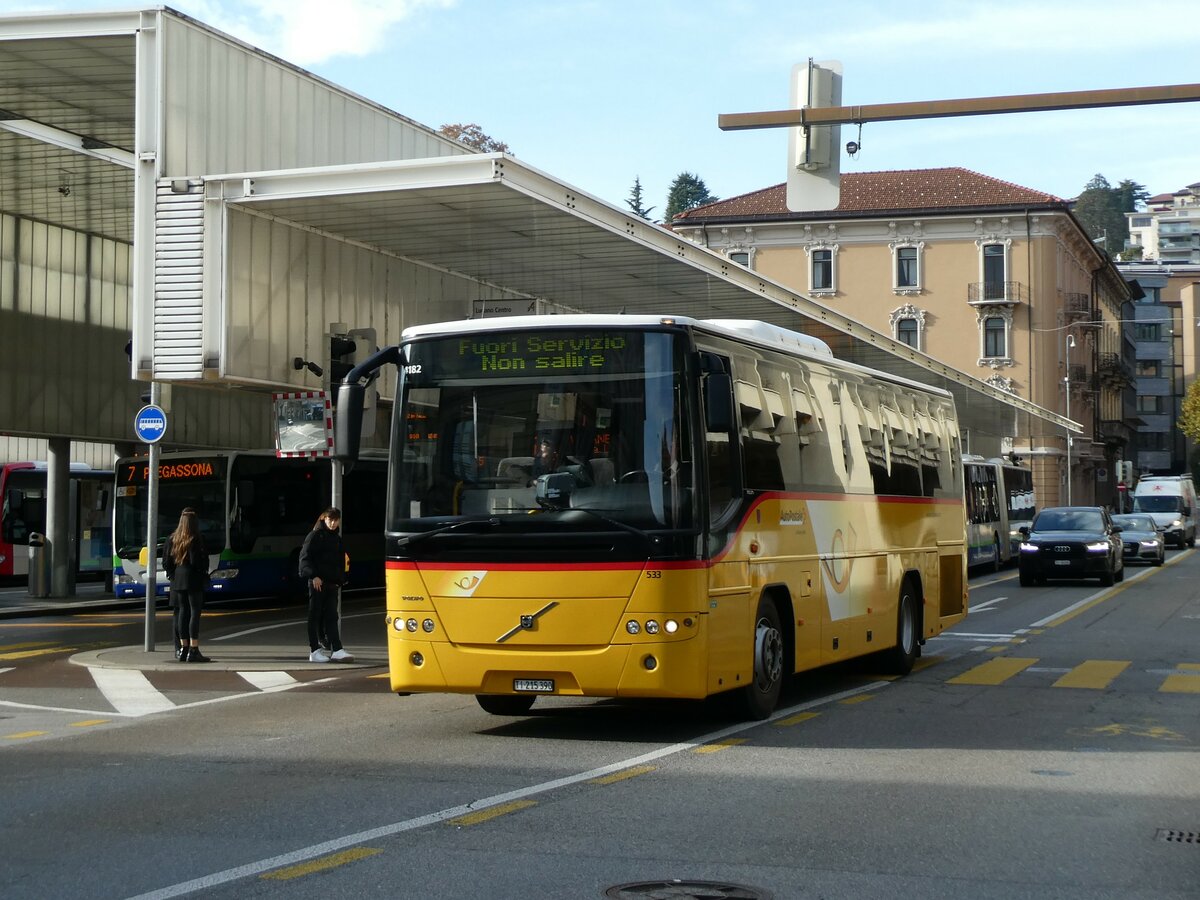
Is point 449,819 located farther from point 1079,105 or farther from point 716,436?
point 1079,105

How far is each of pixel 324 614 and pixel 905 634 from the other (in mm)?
6587

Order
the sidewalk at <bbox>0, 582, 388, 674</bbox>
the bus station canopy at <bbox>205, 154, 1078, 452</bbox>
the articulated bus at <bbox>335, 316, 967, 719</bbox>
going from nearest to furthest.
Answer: the articulated bus at <bbox>335, 316, 967, 719</bbox>
the sidewalk at <bbox>0, 582, 388, 674</bbox>
the bus station canopy at <bbox>205, 154, 1078, 452</bbox>

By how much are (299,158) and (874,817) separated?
16785 millimetres

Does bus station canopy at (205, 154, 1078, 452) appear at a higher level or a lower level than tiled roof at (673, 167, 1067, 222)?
lower

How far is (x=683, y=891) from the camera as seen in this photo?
6500 millimetres

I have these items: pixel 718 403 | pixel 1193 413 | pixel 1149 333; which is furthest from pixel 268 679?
pixel 1149 333

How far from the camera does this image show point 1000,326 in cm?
7719

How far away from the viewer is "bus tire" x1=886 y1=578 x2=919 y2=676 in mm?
15719

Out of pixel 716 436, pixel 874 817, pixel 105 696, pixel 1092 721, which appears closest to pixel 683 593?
pixel 716 436

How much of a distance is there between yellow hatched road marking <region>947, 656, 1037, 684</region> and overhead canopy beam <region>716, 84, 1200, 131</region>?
5.77 meters

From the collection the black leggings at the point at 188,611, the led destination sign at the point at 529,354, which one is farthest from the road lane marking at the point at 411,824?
the black leggings at the point at 188,611

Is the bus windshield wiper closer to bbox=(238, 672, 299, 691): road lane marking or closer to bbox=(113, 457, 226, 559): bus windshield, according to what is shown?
bbox=(238, 672, 299, 691): road lane marking

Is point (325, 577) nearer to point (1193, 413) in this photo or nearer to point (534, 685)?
point (534, 685)

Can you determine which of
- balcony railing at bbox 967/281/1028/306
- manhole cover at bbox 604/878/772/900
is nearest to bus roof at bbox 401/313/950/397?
manhole cover at bbox 604/878/772/900
